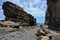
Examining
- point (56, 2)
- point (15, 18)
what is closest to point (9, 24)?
point (15, 18)

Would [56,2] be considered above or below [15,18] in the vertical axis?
above

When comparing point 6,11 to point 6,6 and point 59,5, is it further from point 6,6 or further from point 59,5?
point 59,5

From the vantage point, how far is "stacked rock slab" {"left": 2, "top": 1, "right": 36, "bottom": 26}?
5216 centimetres

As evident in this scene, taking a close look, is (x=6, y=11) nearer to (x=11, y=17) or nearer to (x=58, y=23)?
(x=11, y=17)

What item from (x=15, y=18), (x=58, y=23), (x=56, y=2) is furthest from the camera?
(x=15, y=18)

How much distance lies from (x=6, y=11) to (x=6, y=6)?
1376 millimetres

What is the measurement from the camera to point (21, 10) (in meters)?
54.1

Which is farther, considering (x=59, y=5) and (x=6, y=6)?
(x=6, y=6)

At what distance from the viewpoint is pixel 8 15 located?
177 ft

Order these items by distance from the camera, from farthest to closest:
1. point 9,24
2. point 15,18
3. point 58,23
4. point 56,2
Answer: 1. point 15,18
2. point 9,24
3. point 56,2
4. point 58,23

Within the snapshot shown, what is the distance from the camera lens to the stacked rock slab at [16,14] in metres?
52.2

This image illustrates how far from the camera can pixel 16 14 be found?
53281 millimetres

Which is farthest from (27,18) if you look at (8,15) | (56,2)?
(56,2)

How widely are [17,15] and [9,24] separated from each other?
8.90 m
